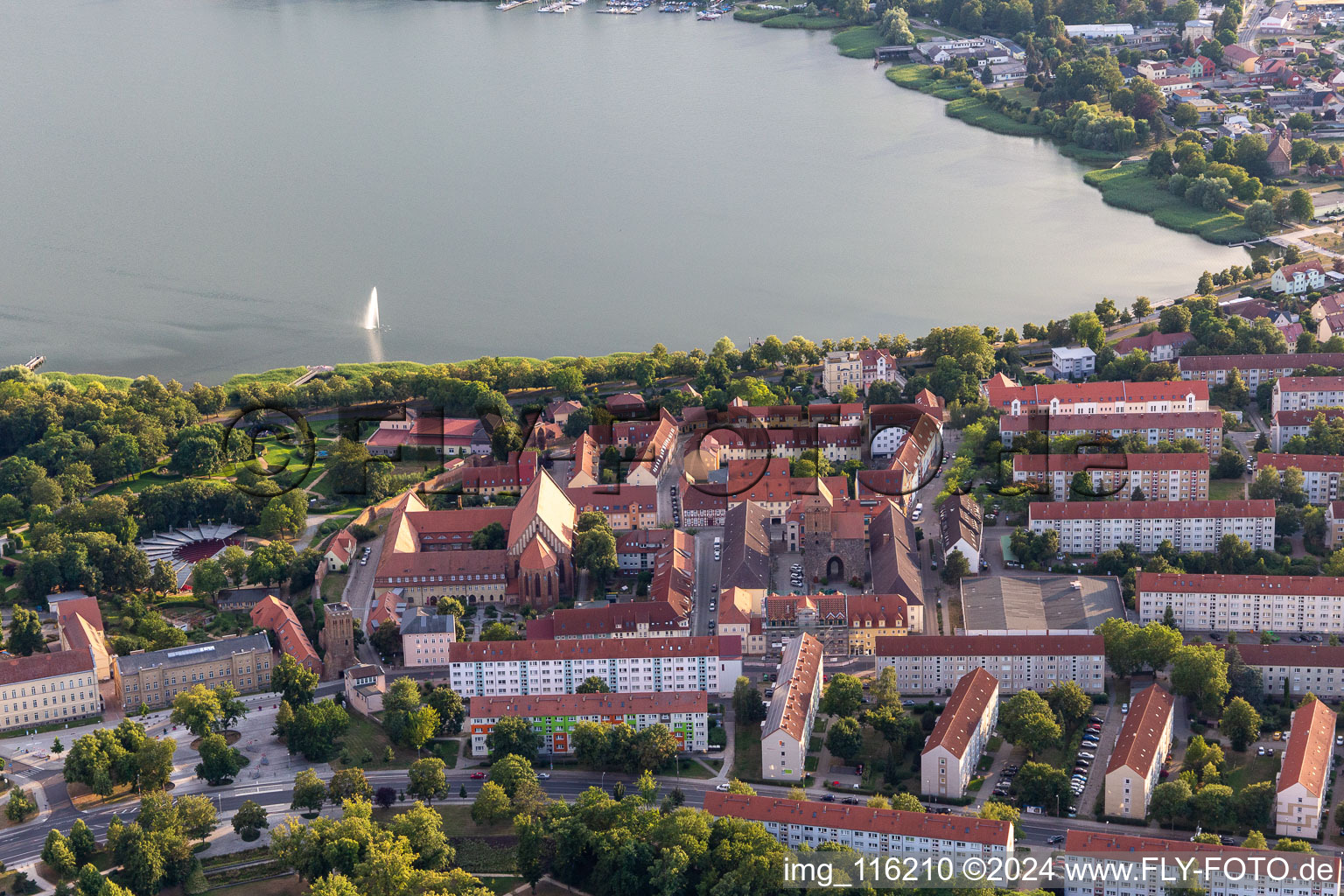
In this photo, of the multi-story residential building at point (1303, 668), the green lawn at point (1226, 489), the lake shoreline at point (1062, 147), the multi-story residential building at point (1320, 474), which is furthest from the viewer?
the lake shoreline at point (1062, 147)

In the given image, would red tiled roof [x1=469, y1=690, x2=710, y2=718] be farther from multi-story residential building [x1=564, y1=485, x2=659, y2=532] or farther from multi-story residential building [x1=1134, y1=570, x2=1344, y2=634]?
multi-story residential building [x1=1134, y1=570, x2=1344, y2=634]

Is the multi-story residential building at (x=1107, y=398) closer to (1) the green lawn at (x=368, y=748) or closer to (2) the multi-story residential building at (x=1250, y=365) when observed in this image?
(2) the multi-story residential building at (x=1250, y=365)

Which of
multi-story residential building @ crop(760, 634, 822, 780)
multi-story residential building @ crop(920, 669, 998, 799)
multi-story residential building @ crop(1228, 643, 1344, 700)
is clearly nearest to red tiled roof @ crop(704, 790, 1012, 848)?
multi-story residential building @ crop(760, 634, 822, 780)

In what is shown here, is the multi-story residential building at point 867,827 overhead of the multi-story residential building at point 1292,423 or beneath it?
beneath

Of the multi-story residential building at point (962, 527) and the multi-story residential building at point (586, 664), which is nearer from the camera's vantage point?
the multi-story residential building at point (586, 664)

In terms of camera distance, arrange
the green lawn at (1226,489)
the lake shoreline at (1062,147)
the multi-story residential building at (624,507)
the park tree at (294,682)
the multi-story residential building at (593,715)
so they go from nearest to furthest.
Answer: the multi-story residential building at (593,715) < the park tree at (294,682) < the multi-story residential building at (624,507) < the green lawn at (1226,489) < the lake shoreline at (1062,147)

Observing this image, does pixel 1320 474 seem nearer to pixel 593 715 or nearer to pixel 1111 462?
pixel 1111 462

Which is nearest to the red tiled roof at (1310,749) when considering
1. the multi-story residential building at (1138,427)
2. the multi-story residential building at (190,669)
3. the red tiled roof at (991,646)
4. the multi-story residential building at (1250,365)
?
the red tiled roof at (991,646)

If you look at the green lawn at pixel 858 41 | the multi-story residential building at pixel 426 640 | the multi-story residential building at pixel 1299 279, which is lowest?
the multi-story residential building at pixel 426 640
